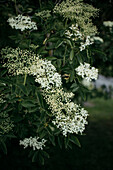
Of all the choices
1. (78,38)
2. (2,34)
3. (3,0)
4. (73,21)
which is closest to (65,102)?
(78,38)

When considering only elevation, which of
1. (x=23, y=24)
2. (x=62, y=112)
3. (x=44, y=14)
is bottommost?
(x=62, y=112)

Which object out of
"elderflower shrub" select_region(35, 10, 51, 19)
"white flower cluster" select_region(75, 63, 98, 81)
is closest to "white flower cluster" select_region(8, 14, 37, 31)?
"elderflower shrub" select_region(35, 10, 51, 19)

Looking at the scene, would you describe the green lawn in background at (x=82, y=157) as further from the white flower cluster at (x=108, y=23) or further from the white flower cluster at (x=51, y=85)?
the white flower cluster at (x=51, y=85)

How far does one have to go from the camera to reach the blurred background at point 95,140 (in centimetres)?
269

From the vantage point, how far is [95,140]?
20.1 ft

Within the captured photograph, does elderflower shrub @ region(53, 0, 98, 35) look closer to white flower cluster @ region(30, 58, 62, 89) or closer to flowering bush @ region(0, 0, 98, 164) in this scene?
flowering bush @ region(0, 0, 98, 164)

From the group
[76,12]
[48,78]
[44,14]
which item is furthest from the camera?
[44,14]

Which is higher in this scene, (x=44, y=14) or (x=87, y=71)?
(x=44, y=14)

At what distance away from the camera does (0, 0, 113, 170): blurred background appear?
8.83ft

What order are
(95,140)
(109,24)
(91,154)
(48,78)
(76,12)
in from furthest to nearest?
(95,140) < (91,154) < (109,24) < (76,12) < (48,78)

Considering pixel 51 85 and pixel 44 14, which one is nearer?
pixel 51 85

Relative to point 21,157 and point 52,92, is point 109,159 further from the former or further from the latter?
point 52,92

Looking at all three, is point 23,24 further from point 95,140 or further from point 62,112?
point 95,140

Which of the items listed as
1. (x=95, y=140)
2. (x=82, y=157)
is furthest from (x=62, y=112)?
(x=95, y=140)
